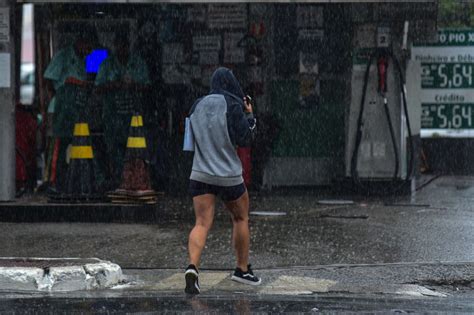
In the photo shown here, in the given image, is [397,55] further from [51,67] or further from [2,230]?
[2,230]

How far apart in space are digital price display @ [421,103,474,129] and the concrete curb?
34.8 feet

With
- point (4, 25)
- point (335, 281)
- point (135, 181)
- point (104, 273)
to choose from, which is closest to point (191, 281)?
point (104, 273)

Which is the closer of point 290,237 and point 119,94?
point 290,237

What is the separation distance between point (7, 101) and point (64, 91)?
1646mm

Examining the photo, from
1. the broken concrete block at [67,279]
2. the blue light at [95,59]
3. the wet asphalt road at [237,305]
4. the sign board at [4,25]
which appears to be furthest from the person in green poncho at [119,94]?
the wet asphalt road at [237,305]

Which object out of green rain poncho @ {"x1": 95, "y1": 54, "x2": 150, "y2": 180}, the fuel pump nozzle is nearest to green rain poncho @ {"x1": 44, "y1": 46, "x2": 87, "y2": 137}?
green rain poncho @ {"x1": 95, "y1": 54, "x2": 150, "y2": 180}

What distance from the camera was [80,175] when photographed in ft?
42.0

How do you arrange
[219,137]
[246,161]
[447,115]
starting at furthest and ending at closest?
[447,115], [246,161], [219,137]

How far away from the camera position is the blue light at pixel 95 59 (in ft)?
49.2

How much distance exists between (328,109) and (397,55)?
→ 131 cm

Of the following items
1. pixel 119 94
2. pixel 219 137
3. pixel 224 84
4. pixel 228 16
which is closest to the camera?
pixel 219 137

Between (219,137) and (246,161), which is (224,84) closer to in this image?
(219,137)

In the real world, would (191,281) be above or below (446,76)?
below

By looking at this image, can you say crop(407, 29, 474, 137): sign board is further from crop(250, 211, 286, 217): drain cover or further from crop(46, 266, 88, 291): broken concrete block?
crop(46, 266, 88, 291): broken concrete block
